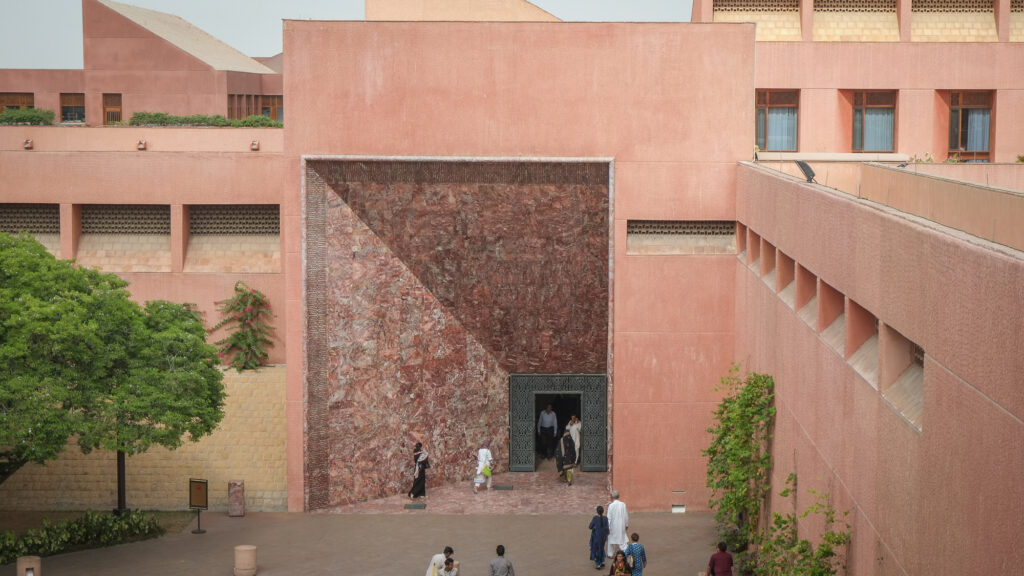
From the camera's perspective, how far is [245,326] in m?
25.5

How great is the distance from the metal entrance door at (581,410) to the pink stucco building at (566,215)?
5 cm

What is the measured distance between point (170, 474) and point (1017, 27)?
21.2 metres

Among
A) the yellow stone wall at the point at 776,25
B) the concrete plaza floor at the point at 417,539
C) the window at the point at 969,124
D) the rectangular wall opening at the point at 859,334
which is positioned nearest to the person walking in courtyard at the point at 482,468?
the concrete plaza floor at the point at 417,539

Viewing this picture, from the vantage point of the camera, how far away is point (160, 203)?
83.7 feet

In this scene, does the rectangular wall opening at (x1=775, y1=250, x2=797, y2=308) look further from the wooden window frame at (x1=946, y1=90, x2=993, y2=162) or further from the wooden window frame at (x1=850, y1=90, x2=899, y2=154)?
the wooden window frame at (x1=946, y1=90, x2=993, y2=162)

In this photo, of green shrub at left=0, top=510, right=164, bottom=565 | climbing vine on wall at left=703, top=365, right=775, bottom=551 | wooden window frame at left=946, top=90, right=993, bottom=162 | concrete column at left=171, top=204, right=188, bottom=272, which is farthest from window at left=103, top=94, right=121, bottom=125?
climbing vine on wall at left=703, top=365, right=775, bottom=551

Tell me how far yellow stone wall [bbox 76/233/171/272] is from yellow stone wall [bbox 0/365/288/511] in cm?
455

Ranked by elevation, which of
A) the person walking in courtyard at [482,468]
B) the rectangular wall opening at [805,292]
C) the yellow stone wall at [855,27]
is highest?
the yellow stone wall at [855,27]

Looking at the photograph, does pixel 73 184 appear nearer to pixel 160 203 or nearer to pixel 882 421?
pixel 160 203

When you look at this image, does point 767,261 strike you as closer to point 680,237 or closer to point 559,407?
point 680,237

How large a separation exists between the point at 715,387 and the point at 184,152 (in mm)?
12105

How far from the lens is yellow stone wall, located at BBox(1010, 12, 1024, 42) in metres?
28.1

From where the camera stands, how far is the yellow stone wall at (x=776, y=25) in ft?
91.5

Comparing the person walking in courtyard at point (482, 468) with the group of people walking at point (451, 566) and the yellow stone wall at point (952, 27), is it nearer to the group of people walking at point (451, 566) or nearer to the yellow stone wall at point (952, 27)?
the group of people walking at point (451, 566)
